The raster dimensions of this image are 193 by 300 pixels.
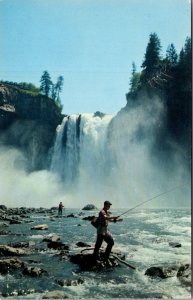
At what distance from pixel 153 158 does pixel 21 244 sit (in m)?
30.5

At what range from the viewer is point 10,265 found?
10.3m

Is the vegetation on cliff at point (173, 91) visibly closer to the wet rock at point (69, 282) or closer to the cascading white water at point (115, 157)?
the cascading white water at point (115, 157)

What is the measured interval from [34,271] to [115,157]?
3484 centimetres

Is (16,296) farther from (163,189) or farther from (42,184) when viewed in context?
(42,184)

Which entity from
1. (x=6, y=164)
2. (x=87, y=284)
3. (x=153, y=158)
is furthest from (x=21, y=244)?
(x=6, y=164)

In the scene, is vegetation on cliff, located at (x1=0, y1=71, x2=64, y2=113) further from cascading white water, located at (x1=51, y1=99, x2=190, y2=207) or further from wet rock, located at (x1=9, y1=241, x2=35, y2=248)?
wet rock, located at (x1=9, y1=241, x2=35, y2=248)

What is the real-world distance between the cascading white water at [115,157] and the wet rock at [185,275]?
106 ft

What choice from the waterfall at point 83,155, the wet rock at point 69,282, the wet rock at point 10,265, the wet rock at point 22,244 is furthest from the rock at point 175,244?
the waterfall at point 83,155

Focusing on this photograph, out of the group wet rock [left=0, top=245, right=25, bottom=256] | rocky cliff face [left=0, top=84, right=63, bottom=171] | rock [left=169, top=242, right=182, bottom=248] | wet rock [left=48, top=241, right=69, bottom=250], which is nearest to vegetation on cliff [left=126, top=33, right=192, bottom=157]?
rocky cliff face [left=0, top=84, right=63, bottom=171]

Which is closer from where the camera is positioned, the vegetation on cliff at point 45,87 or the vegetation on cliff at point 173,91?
the vegetation on cliff at point 173,91

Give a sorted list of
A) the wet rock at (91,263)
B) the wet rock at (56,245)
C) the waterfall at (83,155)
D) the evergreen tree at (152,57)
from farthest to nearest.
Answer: the evergreen tree at (152,57) → the waterfall at (83,155) → the wet rock at (56,245) → the wet rock at (91,263)

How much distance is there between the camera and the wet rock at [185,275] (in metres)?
9.08

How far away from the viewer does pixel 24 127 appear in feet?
180

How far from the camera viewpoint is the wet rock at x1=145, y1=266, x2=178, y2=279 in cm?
951
